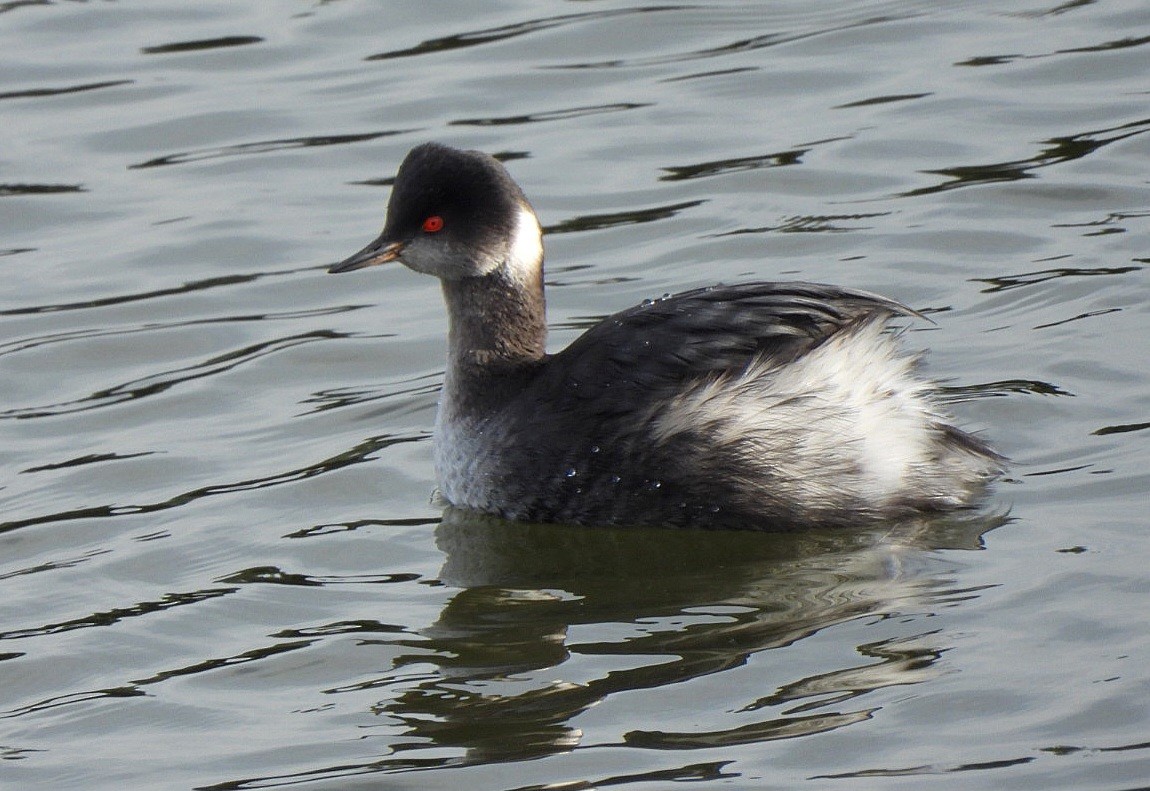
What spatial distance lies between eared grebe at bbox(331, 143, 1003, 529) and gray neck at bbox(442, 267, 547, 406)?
0.27 metres

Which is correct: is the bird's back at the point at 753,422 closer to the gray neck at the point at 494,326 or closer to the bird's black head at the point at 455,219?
the gray neck at the point at 494,326

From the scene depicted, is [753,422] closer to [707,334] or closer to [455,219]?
[707,334]

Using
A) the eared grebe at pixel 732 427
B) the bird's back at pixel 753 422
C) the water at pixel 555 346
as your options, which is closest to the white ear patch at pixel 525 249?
the eared grebe at pixel 732 427

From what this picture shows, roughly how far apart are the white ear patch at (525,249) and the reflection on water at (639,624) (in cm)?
80

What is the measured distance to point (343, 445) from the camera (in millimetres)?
6812

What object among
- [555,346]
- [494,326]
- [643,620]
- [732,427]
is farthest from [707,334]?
[555,346]

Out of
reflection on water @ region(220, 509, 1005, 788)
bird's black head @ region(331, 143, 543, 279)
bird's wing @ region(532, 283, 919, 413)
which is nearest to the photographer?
reflection on water @ region(220, 509, 1005, 788)

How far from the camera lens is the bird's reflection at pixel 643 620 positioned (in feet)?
15.4

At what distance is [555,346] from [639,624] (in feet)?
7.61

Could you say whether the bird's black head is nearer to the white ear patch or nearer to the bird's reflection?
the white ear patch

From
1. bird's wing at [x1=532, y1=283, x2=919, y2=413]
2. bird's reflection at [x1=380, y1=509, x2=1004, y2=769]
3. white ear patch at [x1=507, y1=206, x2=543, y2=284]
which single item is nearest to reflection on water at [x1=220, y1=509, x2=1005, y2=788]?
bird's reflection at [x1=380, y1=509, x2=1004, y2=769]

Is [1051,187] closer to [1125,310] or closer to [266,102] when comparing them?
[1125,310]

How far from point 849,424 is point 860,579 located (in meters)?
0.51

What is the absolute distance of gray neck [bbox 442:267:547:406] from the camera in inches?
255
